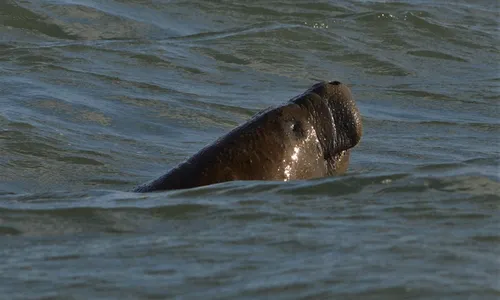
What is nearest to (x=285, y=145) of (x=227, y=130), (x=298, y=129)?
(x=298, y=129)

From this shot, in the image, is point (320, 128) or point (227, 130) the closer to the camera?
point (320, 128)

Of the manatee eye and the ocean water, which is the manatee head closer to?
the manatee eye

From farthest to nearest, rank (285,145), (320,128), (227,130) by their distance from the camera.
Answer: (227,130) → (320,128) → (285,145)

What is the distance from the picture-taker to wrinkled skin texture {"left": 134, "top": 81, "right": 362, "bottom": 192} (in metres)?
5.98

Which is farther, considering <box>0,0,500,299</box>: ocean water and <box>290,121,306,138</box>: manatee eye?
<box>290,121,306,138</box>: manatee eye

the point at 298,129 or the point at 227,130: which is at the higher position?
the point at 298,129

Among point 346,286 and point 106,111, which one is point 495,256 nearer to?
point 346,286

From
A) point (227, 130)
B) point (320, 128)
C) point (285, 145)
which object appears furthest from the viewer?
point (227, 130)

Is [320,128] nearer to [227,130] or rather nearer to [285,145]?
[285,145]

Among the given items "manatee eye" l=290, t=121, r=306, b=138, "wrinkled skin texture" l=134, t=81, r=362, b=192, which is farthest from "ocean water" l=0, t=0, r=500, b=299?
"manatee eye" l=290, t=121, r=306, b=138

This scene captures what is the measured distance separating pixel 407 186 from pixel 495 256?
1.20m

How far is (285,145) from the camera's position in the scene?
601 cm

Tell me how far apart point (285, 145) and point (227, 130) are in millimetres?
4441

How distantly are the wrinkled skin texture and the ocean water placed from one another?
0.14m
